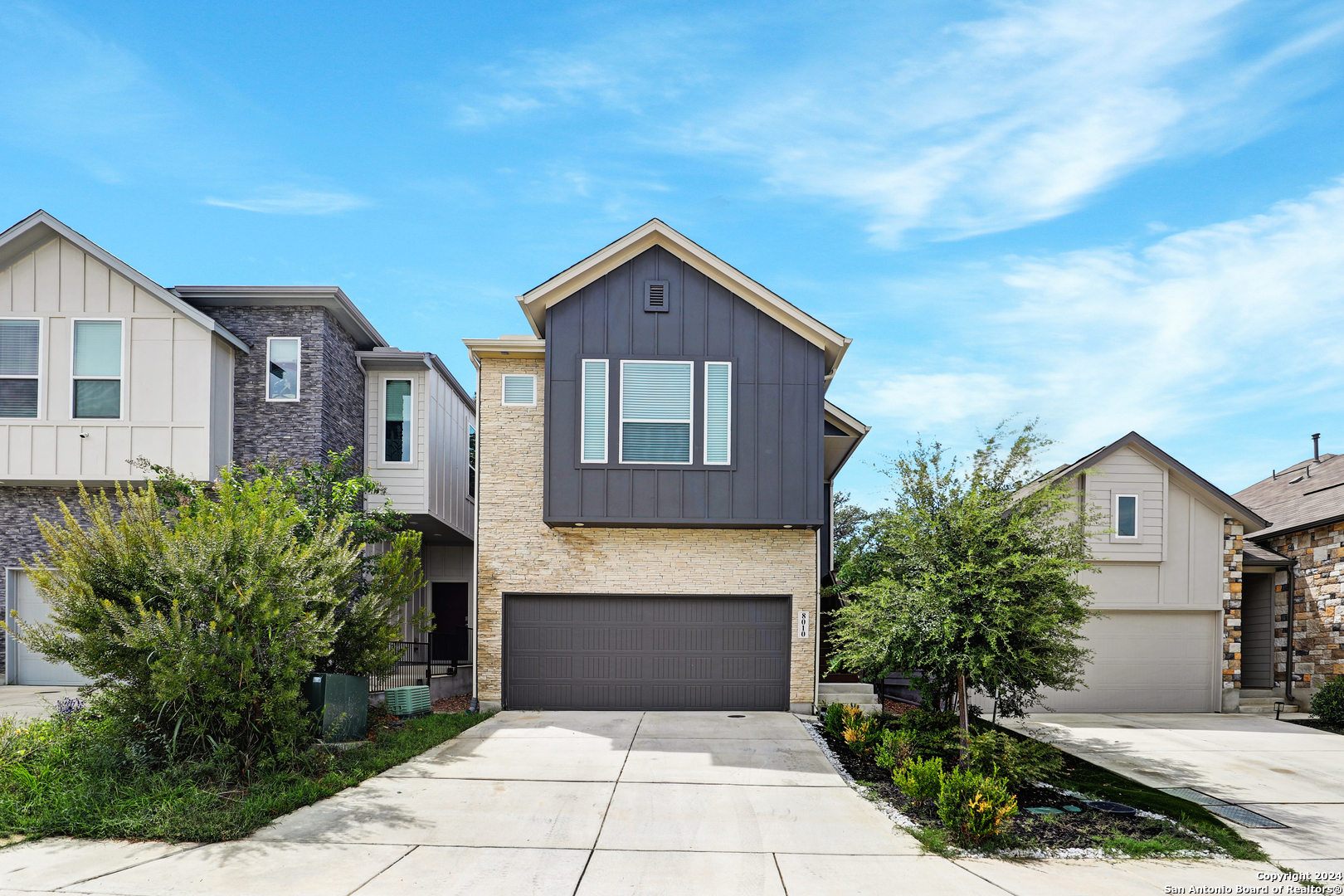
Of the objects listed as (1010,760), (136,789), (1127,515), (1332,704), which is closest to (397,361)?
(136,789)

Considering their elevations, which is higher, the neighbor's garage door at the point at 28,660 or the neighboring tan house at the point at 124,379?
the neighboring tan house at the point at 124,379

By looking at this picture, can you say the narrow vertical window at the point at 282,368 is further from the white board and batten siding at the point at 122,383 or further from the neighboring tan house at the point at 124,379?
the white board and batten siding at the point at 122,383

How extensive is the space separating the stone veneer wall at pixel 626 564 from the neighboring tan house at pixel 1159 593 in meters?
5.86

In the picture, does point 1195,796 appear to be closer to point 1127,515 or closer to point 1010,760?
point 1010,760

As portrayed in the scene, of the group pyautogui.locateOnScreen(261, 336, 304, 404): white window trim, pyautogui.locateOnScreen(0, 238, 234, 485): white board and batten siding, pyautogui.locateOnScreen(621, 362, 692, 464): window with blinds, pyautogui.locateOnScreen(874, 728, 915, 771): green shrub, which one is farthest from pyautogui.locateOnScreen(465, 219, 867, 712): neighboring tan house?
pyautogui.locateOnScreen(0, 238, 234, 485): white board and batten siding

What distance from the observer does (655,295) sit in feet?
48.5

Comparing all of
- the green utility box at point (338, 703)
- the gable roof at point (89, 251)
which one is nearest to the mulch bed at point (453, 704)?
the green utility box at point (338, 703)

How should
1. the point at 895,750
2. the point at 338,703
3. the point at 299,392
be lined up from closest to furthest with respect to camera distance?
the point at 895,750, the point at 338,703, the point at 299,392

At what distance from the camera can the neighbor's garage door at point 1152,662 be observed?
657 inches

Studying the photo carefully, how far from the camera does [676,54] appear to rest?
13.0 meters

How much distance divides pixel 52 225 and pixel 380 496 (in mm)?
7537

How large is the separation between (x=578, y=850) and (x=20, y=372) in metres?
14.5

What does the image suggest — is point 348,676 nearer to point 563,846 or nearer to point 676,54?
point 563,846

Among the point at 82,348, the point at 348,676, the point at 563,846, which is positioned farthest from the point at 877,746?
the point at 82,348
